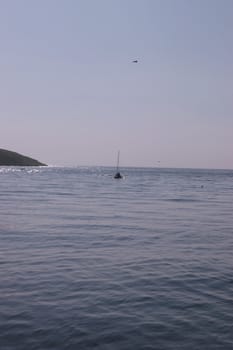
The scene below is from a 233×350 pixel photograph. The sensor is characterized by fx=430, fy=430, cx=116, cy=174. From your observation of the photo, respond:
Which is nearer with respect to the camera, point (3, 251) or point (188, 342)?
point (188, 342)

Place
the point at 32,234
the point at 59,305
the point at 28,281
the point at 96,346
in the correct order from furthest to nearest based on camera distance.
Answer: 1. the point at 32,234
2. the point at 28,281
3. the point at 59,305
4. the point at 96,346

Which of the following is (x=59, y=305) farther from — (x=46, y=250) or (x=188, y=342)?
(x=46, y=250)

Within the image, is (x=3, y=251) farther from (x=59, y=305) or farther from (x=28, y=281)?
(x=59, y=305)

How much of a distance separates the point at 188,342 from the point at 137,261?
23.7 feet

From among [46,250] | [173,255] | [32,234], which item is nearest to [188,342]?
[173,255]

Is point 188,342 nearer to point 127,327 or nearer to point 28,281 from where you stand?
point 127,327

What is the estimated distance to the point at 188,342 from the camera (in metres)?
8.34

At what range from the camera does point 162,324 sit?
365 inches

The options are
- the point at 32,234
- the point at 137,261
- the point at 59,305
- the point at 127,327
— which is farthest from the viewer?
the point at 32,234

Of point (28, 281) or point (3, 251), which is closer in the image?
point (28, 281)

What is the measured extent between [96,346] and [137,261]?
7.49m

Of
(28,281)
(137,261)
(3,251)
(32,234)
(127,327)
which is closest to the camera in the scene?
(127,327)

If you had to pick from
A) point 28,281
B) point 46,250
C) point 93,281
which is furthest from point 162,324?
point 46,250

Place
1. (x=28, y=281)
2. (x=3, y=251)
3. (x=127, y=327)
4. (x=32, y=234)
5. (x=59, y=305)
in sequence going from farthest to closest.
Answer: (x=32, y=234) → (x=3, y=251) → (x=28, y=281) → (x=59, y=305) → (x=127, y=327)
